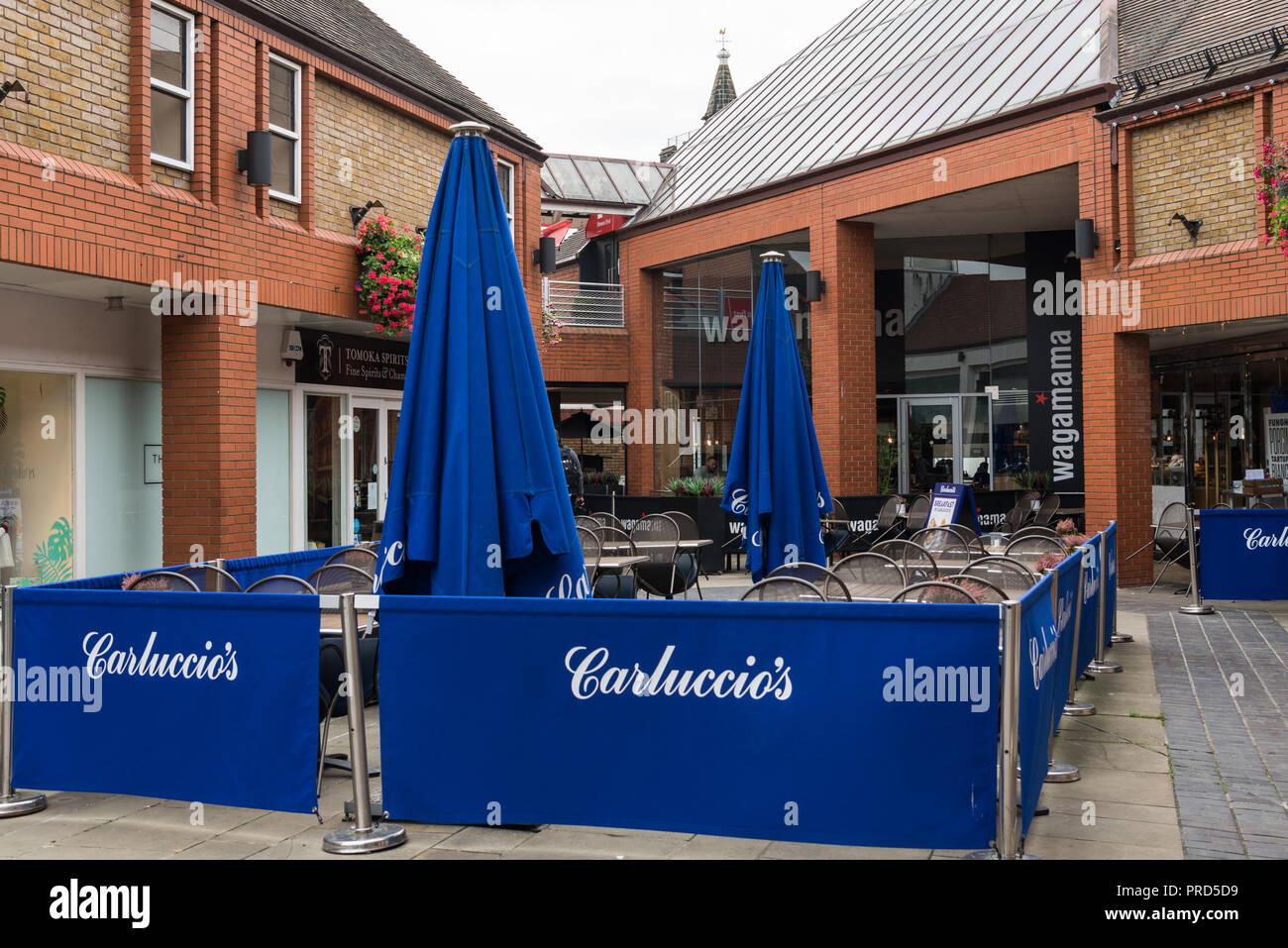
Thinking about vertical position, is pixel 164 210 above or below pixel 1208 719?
above

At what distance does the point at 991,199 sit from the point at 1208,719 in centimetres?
1198

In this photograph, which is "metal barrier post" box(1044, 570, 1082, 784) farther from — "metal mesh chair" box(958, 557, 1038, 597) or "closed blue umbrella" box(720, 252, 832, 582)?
"closed blue umbrella" box(720, 252, 832, 582)

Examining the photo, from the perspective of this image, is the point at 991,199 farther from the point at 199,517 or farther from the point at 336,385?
Answer: the point at 199,517

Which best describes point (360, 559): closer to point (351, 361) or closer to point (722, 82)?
point (351, 361)

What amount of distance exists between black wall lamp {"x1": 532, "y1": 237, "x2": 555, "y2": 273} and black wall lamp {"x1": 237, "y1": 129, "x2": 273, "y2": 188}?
18.2 ft

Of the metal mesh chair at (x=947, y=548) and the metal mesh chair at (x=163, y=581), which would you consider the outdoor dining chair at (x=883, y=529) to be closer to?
the metal mesh chair at (x=947, y=548)

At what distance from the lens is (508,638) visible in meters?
4.42

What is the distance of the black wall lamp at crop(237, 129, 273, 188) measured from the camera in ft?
34.4

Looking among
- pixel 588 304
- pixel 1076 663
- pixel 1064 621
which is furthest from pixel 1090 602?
pixel 588 304

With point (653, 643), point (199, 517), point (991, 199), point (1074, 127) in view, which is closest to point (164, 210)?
point (199, 517)

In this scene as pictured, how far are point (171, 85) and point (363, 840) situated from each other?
26.4ft

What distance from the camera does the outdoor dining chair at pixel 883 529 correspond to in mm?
16367

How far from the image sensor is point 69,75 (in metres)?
8.95

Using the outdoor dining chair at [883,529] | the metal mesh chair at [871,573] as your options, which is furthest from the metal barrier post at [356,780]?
the outdoor dining chair at [883,529]
